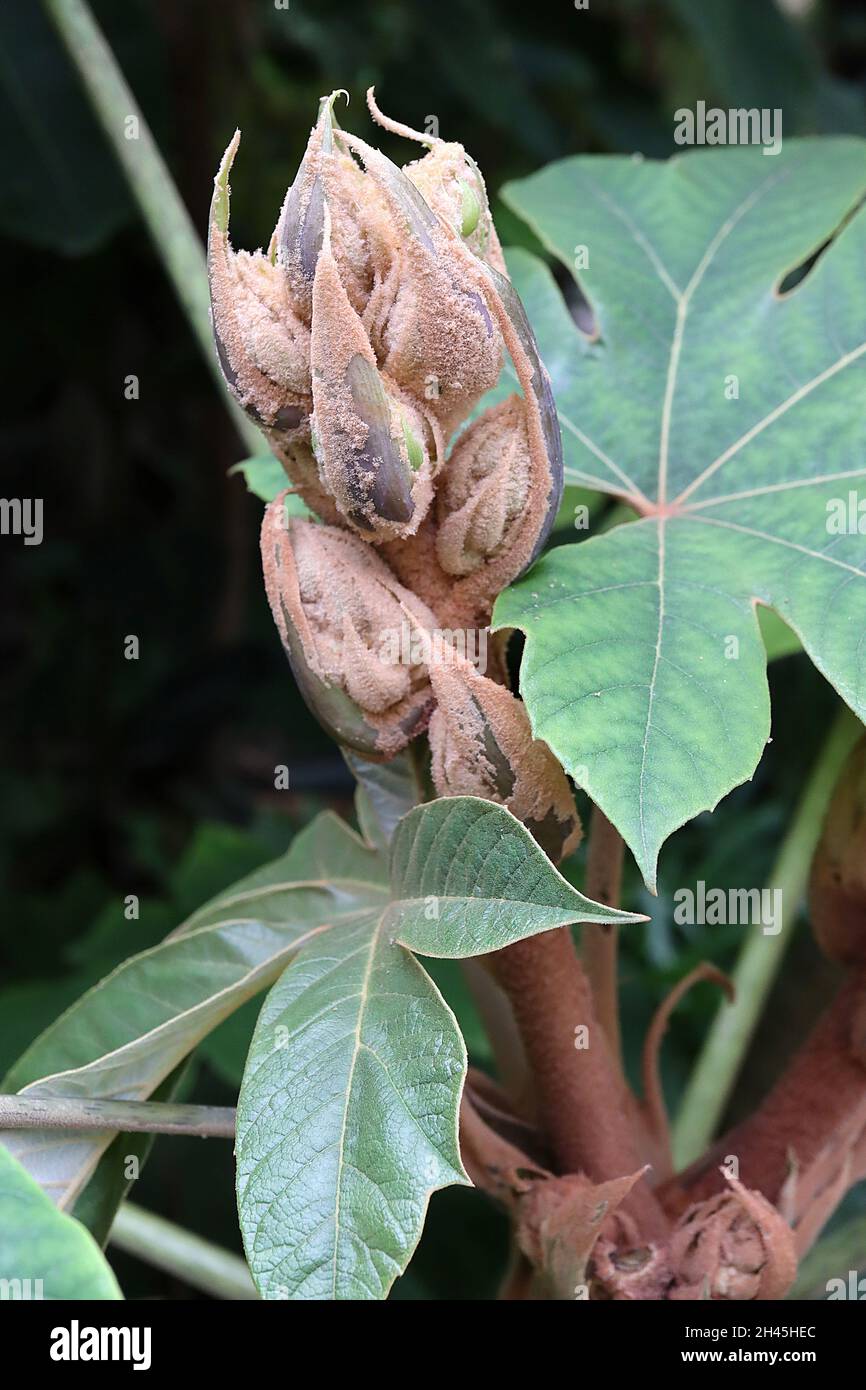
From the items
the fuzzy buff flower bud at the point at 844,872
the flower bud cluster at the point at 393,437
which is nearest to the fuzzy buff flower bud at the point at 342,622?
the flower bud cluster at the point at 393,437

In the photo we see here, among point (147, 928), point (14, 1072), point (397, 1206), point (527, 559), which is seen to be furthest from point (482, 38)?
point (397, 1206)

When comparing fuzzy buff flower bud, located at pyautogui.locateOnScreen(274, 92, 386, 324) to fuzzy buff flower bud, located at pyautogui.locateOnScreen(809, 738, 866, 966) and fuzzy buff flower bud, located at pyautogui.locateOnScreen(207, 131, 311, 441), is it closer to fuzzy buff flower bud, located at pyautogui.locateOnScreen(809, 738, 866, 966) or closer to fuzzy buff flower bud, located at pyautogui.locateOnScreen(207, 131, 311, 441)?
fuzzy buff flower bud, located at pyautogui.locateOnScreen(207, 131, 311, 441)

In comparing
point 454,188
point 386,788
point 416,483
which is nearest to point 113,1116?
point 386,788

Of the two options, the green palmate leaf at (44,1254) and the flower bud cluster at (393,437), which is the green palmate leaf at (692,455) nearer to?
the flower bud cluster at (393,437)

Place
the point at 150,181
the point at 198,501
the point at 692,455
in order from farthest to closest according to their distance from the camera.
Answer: the point at 198,501 < the point at 150,181 < the point at 692,455

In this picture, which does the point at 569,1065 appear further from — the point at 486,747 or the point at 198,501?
the point at 198,501

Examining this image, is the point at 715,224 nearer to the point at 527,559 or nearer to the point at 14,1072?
the point at 527,559
